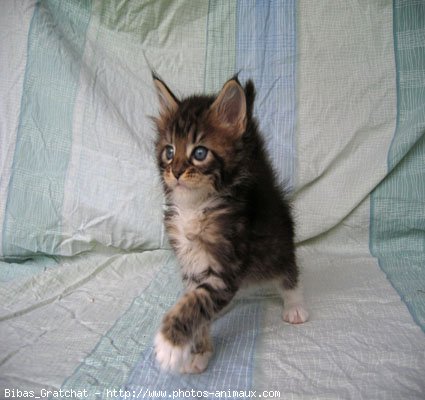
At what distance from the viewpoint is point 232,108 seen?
44.6 inches

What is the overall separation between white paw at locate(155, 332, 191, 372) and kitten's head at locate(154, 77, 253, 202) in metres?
0.38

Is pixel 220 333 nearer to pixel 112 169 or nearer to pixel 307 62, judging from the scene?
pixel 112 169

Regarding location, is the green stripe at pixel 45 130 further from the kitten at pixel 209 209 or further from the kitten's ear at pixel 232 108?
the kitten's ear at pixel 232 108

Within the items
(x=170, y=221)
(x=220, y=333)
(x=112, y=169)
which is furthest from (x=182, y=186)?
(x=112, y=169)

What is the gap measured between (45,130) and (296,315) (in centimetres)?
130

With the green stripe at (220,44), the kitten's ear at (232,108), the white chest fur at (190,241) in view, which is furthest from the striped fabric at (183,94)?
the kitten's ear at (232,108)

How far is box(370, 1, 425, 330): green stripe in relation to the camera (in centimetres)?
175

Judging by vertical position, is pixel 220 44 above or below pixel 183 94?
above

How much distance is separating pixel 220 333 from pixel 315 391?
0.35 meters

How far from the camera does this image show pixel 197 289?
108cm

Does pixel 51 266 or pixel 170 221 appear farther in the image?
pixel 51 266

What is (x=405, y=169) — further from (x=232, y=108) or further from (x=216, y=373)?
(x=216, y=373)

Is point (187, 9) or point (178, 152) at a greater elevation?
point (187, 9)

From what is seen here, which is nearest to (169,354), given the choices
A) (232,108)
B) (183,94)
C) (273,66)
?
(232,108)
